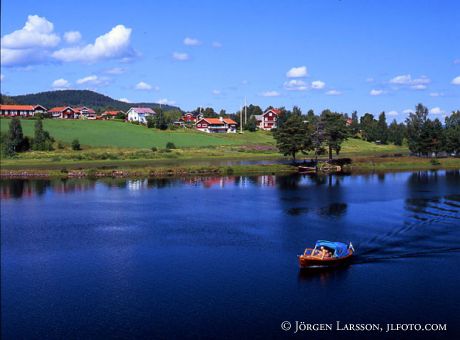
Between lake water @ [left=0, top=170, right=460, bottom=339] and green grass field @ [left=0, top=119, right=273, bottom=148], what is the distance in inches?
3098

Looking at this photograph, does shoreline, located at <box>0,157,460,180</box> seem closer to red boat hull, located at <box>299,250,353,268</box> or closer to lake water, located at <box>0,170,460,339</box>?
lake water, located at <box>0,170,460,339</box>

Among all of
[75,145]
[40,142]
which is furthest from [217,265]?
[40,142]

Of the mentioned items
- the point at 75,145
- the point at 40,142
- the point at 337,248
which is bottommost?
the point at 337,248

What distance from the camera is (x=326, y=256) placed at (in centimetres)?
4609

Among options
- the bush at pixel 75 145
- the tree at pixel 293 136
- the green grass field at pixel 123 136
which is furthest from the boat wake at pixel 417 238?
the green grass field at pixel 123 136

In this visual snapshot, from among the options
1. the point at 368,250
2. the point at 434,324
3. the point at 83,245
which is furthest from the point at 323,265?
the point at 83,245

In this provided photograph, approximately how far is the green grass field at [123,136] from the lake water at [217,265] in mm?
78689

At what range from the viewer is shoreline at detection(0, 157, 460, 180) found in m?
112

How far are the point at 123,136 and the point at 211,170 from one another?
220 ft

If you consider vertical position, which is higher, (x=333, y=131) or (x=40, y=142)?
(x=333, y=131)

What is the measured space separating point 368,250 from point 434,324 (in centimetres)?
1720

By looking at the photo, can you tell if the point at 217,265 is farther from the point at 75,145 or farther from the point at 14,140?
the point at 75,145

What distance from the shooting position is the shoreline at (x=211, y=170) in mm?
111562

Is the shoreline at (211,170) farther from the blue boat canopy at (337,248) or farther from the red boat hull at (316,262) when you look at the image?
the red boat hull at (316,262)
